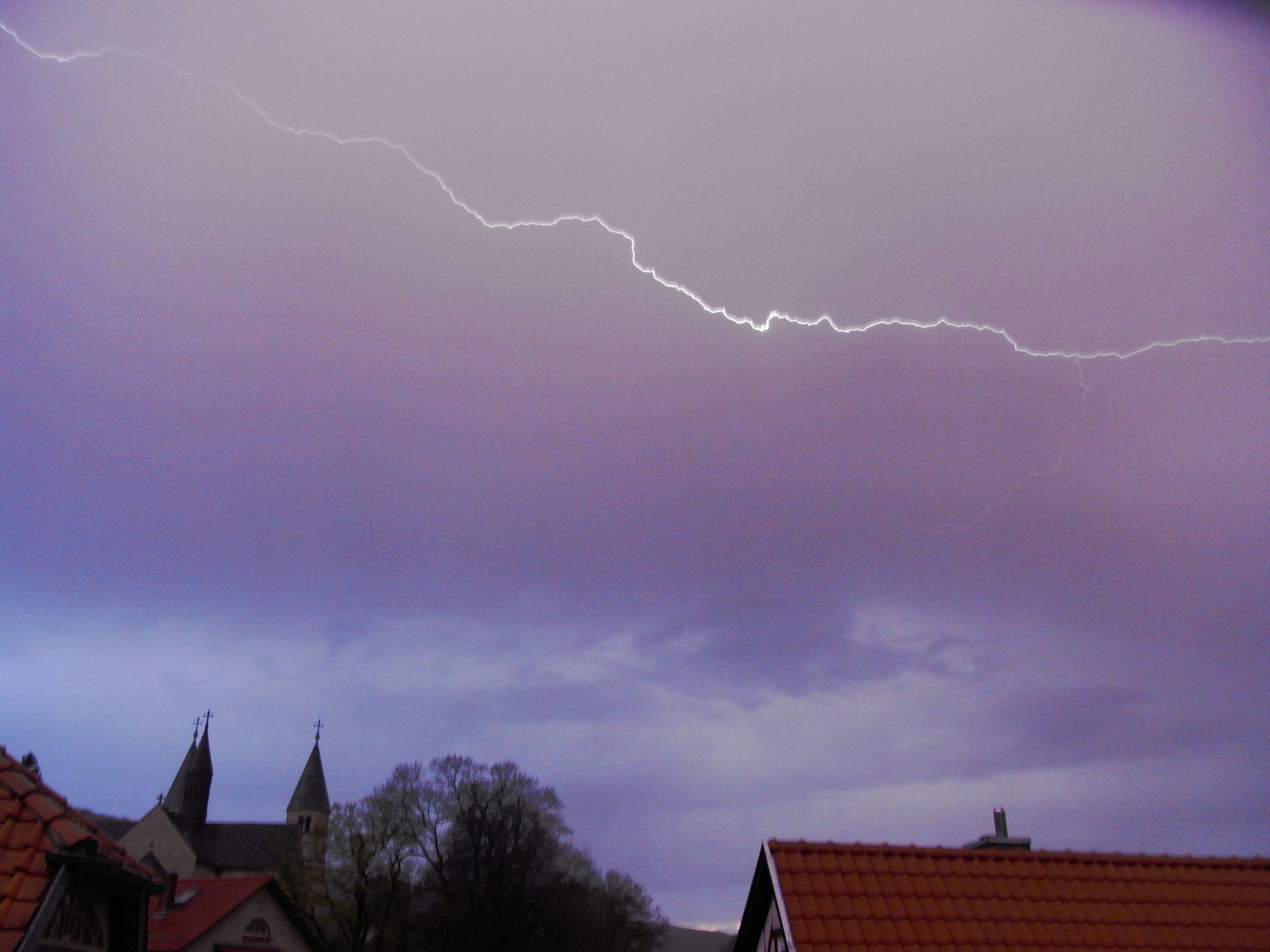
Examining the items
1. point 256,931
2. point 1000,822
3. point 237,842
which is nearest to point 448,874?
point 256,931

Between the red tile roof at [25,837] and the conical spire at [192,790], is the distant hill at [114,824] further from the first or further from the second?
the red tile roof at [25,837]

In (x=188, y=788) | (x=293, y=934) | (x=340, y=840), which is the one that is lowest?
(x=293, y=934)

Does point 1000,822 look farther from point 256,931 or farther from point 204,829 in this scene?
point 204,829

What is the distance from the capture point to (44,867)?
6.82 metres

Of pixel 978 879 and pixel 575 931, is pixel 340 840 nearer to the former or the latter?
pixel 575 931

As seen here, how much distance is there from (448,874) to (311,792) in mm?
60019

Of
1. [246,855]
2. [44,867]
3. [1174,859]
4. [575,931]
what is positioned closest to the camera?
[44,867]

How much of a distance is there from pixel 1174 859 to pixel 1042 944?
114 inches

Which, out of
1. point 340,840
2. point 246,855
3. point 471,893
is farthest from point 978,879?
point 246,855

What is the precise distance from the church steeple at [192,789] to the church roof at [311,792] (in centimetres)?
814

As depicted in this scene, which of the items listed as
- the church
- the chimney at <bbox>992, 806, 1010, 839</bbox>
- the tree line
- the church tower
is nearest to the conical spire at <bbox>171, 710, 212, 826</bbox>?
the church

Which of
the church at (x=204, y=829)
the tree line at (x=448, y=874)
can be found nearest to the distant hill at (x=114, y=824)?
the church at (x=204, y=829)

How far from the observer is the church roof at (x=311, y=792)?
9856 cm

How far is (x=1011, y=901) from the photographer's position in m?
11.8
